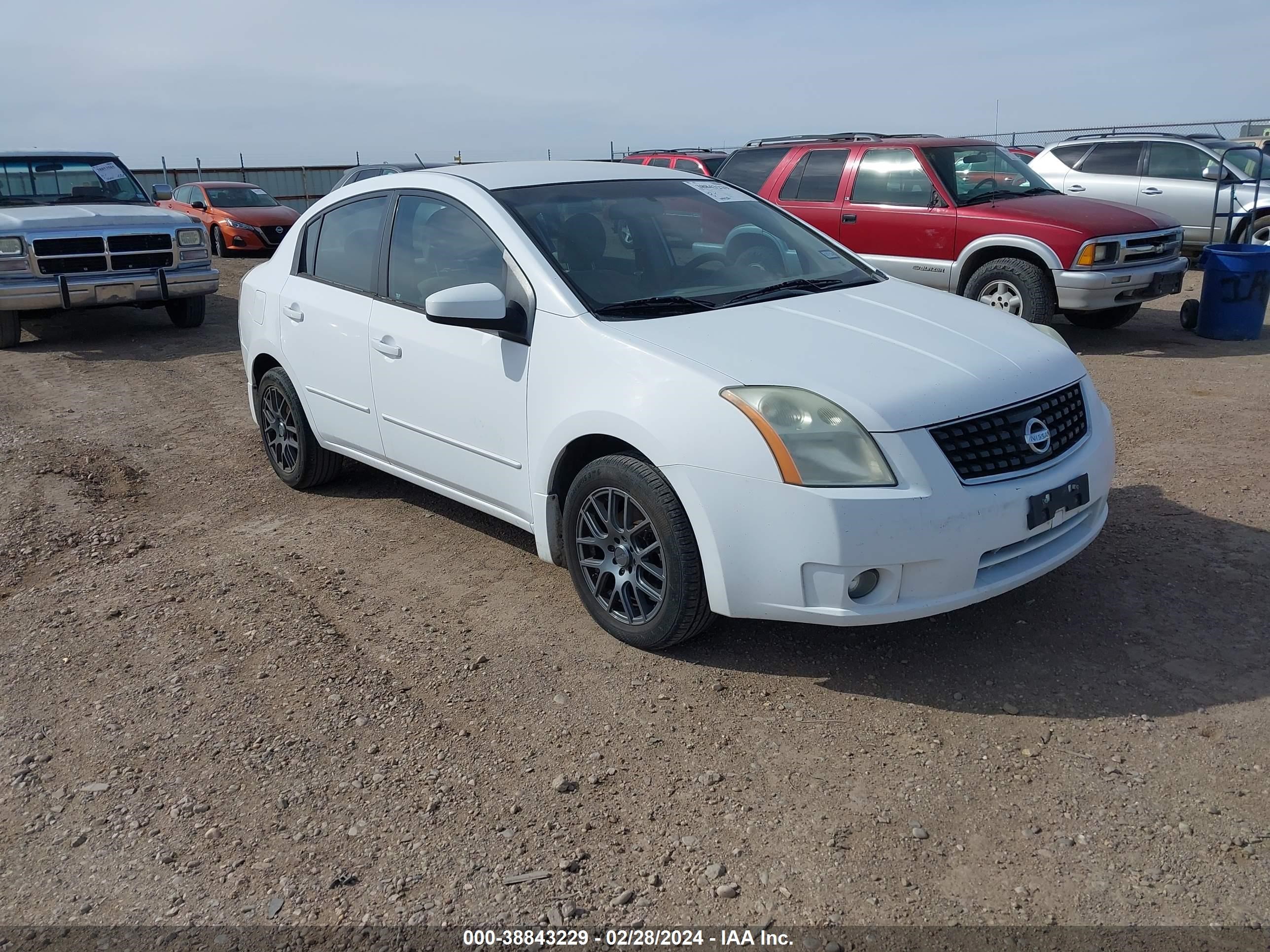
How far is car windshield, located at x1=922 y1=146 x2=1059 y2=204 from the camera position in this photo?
9.41 m

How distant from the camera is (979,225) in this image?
9.05 meters

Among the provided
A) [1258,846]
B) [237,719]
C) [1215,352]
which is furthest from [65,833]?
[1215,352]

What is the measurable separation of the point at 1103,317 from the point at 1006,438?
7.61 meters

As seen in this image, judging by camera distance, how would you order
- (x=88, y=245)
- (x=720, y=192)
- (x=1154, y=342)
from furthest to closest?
1. (x=88, y=245)
2. (x=1154, y=342)
3. (x=720, y=192)

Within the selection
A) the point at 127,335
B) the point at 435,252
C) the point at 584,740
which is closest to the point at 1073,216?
the point at 435,252

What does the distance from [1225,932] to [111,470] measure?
6.12 m

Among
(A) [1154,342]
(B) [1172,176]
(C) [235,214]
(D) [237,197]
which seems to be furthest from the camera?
(D) [237,197]

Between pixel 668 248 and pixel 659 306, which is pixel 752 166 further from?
pixel 659 306

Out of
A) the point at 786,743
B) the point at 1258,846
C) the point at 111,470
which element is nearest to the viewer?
the point at 1258,846

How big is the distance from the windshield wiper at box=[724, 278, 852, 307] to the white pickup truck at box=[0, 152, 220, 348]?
8.20 metres

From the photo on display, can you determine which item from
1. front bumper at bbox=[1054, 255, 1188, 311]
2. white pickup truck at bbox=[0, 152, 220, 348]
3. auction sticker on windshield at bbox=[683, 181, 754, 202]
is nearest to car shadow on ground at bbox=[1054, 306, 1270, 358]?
front bumper at bbox=[1054, 255, 1188, 311]

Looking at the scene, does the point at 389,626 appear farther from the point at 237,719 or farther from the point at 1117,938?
the point at 1117,938

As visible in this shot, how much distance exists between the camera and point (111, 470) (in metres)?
6.36

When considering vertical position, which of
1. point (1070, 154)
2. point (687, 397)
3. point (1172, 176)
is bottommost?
point (687, 397)
